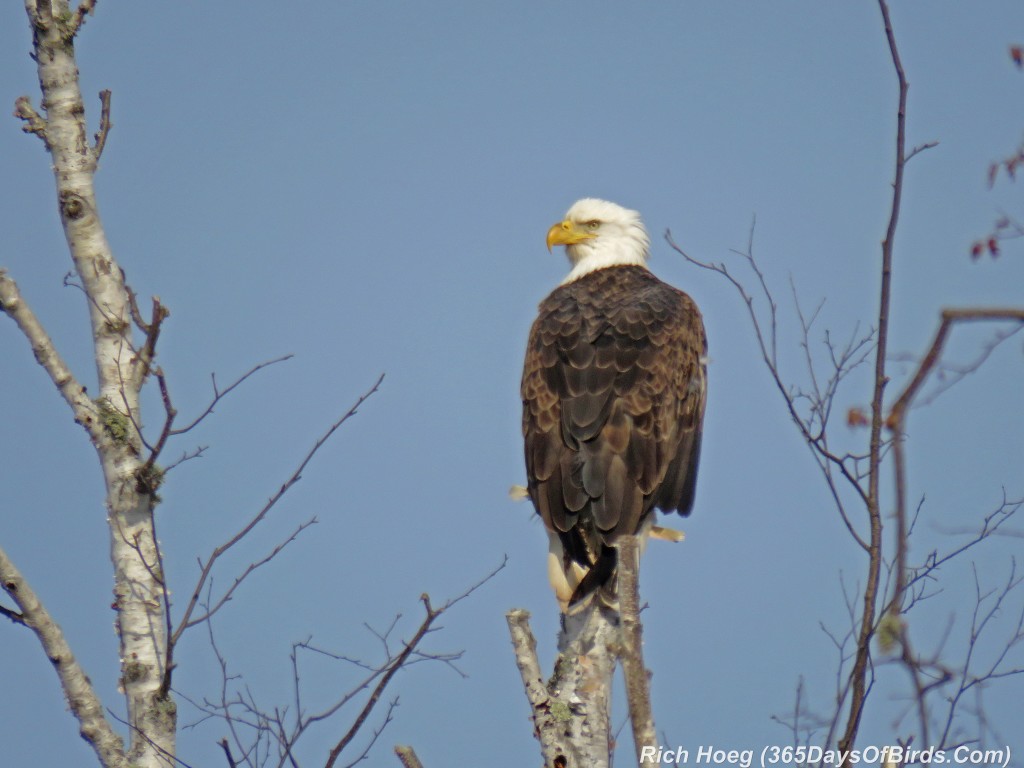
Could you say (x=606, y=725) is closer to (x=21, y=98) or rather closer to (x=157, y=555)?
(x=157, y=555)

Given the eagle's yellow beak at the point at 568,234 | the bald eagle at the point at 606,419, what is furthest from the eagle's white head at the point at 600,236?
the bald eagle at the point at 606,419

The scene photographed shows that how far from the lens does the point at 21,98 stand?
223 inches

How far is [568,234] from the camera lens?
8.41 metres

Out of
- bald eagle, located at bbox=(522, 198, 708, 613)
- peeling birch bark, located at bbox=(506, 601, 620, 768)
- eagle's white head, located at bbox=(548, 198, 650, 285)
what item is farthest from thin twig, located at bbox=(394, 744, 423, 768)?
eagle's white head, located at bbox=(548, 198, 650, 285)

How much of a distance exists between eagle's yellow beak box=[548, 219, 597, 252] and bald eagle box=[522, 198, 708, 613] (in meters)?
1.13

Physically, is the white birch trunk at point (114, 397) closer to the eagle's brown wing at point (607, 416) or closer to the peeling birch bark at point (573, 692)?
the peeling birch bark at point (573, 692)

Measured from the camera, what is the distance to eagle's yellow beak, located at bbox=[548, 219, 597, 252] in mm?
8359

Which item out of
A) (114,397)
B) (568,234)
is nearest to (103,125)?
(114,397)

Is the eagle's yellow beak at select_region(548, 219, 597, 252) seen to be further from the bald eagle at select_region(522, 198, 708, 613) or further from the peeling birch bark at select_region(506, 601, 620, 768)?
the peeling birch bark at select_region(506, 601, 620, 768)

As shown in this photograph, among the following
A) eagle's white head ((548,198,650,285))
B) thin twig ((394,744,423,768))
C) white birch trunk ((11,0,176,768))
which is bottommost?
thin twig ((394,744,423,768))

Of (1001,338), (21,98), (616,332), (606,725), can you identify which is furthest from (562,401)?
(1001,338)

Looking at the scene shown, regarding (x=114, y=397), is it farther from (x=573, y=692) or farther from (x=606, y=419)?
(x=606, y=419)

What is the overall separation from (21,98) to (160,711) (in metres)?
2.86

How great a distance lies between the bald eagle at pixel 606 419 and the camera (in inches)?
234
